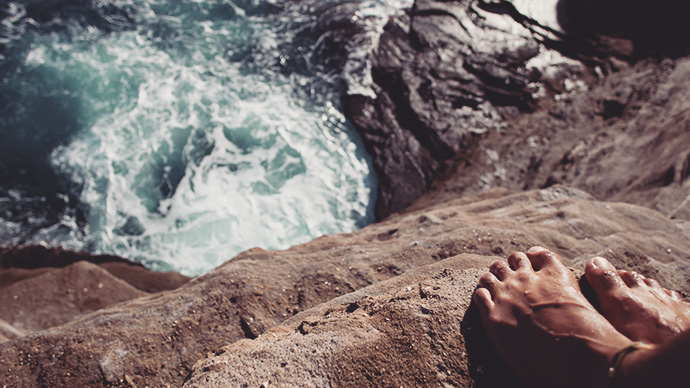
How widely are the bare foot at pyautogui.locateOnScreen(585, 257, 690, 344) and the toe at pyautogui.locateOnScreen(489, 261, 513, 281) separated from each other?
354 mm

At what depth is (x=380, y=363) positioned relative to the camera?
58.2 inches

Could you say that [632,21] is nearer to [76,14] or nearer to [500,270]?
[500,270]

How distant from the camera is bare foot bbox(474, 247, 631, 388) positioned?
4.04 feet

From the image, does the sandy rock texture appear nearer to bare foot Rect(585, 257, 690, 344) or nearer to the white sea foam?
the white sea foam

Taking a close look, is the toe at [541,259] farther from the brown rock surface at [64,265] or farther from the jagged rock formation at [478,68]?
the brown rock surface at [64,265]

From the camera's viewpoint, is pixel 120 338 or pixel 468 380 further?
pixel 120 338

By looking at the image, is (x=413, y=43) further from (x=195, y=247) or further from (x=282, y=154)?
(x=195, y=247)

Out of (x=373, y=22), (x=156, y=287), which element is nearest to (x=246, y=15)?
(x=373, y=22)

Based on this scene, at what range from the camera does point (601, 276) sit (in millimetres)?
1625

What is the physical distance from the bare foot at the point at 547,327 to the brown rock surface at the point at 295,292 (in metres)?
0.14

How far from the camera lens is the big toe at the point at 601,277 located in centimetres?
157

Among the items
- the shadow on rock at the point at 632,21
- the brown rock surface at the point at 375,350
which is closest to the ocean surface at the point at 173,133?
the shadow on rock at the point at 632,21

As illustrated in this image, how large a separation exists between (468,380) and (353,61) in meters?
8.27

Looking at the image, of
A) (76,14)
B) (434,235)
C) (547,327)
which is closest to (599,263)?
(547,327)
